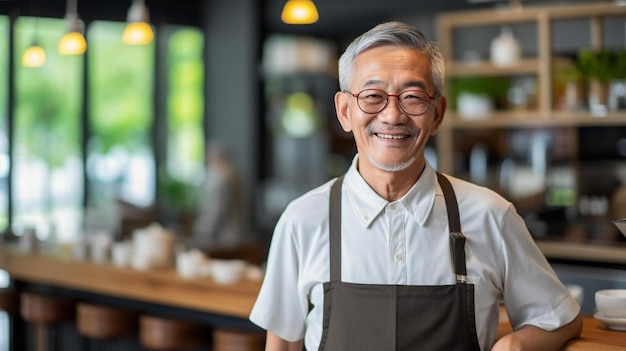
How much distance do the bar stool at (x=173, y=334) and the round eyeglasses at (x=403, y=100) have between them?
9.68 feet

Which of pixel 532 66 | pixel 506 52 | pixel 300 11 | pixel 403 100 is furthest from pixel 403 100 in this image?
pixel 506 52

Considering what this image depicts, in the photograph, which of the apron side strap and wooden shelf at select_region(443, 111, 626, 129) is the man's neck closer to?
the apron side strap

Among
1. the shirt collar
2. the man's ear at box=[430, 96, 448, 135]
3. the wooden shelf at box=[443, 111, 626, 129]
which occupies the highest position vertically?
the man's ear at box=[430, 96, 448, 135]

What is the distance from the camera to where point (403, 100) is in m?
2.38

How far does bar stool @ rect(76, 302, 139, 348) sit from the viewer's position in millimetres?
5473

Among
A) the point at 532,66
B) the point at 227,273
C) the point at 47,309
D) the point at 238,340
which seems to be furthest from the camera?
the point at 532,66

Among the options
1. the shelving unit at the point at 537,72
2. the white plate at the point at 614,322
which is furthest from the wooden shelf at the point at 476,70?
the white plate at the point at 614,322

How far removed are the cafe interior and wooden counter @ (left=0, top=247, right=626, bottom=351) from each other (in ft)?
0.04

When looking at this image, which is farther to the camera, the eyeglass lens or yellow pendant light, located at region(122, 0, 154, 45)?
yellow pendant light, located at region(122, 0, 154, 45)

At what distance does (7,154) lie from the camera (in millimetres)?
10289

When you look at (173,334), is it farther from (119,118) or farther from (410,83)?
(119,118)

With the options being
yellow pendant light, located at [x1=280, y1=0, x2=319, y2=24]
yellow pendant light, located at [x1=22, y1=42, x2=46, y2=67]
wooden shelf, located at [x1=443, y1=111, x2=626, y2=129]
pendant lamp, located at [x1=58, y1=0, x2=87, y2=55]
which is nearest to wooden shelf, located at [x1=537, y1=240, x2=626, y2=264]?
wooden shelf, located at [x1=443, y1=111, x2=626, y2=129]

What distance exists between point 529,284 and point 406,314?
342mm

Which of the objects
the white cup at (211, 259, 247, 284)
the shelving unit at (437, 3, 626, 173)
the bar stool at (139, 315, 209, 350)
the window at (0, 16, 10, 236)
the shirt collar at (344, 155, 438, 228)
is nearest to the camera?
the shirt collar at (344, 155, 438, 228)
